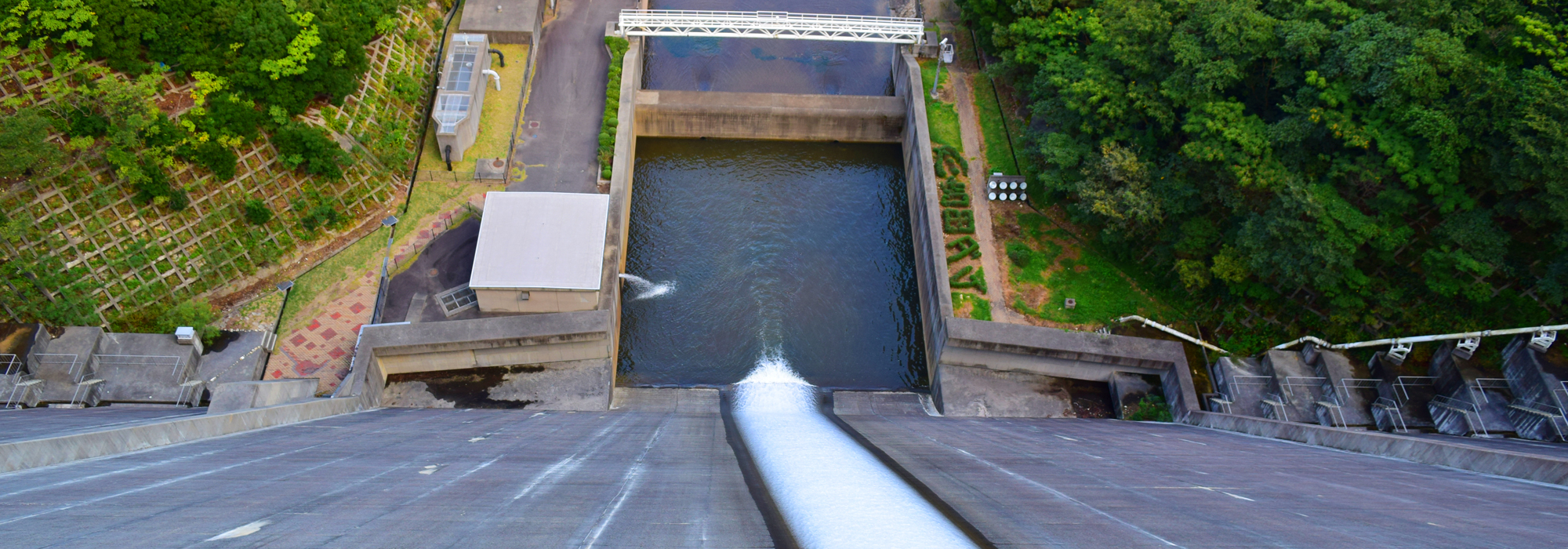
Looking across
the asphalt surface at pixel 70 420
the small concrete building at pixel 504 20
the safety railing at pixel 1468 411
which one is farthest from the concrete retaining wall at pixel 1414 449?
the small concrete building at pixel 504 20

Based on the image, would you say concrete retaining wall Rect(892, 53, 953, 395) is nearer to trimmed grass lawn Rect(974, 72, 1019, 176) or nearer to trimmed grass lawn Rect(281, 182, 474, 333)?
trimmed grass lawn Rect(974, 72, 1019, 176)

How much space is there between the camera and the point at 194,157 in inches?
1287

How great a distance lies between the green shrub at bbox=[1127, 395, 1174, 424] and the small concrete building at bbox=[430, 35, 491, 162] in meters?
34.0

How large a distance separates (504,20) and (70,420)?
30.8 metres

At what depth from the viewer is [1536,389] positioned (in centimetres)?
2802

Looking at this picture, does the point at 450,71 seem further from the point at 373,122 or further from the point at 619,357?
the point at 619,357

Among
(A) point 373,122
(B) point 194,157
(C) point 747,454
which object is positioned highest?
(A) point 373,122

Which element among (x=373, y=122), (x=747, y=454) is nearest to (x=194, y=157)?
(x=373, y=122)

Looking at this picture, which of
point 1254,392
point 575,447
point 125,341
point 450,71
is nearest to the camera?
point 575,447

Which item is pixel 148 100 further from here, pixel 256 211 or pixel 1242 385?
pixel 1242 385

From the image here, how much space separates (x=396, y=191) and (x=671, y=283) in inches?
555

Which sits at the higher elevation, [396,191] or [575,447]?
[396,191]

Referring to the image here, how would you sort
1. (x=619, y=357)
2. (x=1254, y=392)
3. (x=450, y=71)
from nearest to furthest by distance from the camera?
1. (x=1254, y=392)
2. (x=619, y=357)
3. (x=450, y=71)

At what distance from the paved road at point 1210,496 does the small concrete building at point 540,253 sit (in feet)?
49.7
